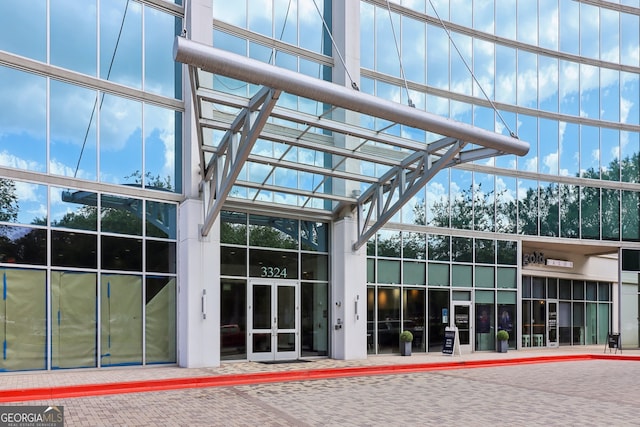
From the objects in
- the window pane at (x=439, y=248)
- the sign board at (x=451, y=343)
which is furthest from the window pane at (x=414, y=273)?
the sign board at (x=451, y=343)

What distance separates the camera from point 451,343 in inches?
831

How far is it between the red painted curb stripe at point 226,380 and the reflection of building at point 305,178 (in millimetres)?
1991

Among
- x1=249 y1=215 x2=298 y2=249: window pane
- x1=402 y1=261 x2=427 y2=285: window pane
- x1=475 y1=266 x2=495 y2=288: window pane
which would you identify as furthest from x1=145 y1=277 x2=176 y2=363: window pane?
x1=475 y1=266 x2=495 y2=288: window pane

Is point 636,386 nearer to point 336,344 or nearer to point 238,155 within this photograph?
point 336,344

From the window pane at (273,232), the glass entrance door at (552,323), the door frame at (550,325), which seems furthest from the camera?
the glass entrance door at (552,323)

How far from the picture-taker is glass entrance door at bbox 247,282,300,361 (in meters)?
17.7

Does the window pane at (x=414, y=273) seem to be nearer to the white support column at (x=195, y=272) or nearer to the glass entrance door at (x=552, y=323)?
the white support column at (x=195, y=272)

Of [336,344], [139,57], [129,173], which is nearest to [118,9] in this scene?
[139,57]

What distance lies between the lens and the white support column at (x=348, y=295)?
739 inches

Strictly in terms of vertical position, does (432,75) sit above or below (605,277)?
above

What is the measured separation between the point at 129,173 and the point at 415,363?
9.56 m

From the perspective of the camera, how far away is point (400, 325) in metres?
20.9

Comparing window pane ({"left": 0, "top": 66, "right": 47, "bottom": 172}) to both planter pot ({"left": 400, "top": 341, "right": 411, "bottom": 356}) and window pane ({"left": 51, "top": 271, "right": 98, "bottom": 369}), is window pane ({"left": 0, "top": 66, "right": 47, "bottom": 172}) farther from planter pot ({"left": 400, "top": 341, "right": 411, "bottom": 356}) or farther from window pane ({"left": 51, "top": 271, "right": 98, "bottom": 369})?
planter pot ({"left": 400, "top": 341, "right": 411, "bottom": 356})

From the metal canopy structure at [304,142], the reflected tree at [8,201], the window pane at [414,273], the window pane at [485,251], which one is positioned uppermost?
the metal canopy structure at [304,142]
